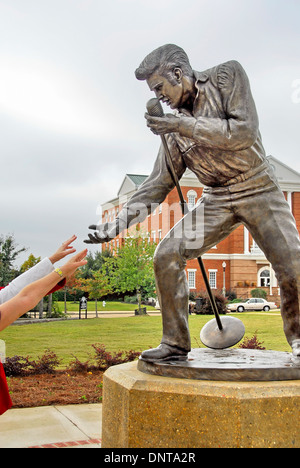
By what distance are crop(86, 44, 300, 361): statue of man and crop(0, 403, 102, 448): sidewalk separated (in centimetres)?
175

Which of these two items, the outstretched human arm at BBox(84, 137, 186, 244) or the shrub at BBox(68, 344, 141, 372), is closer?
the outstretched human arm at BBox(84, 137, 186, 244)

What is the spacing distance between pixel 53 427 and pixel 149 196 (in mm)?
2761

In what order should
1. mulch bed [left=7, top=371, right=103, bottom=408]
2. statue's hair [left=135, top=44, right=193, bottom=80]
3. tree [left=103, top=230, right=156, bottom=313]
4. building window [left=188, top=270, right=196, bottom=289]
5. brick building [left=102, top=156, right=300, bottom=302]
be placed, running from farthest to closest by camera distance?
1. brick building [left=102, top=156, right=300, bottom=302]
2. building window [left=188, top=270, right=196, bottom=289]
3. tree [left=103, top=230, right=156, bottom=313]
4. mulch bed [left=7, top=371, right=103, bottom=408]
5. statue's hair [left=135, top=44, right=193, bottom=80]

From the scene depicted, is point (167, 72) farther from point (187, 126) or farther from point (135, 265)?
point (135, 265)

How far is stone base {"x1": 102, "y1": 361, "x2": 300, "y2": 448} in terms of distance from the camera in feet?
10.2

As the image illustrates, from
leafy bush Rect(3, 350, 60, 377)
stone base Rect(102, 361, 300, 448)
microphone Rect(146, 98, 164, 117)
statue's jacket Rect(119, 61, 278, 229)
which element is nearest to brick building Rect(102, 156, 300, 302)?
leafy bush Rect(3, 350, 60, 377)

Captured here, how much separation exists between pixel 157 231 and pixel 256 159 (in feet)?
140

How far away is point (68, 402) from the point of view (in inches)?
272

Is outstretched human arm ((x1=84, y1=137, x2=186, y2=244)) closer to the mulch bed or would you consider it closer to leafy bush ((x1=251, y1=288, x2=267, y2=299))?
the mulch bed

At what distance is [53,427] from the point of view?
552cm
